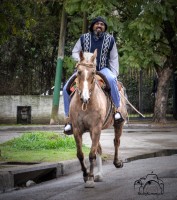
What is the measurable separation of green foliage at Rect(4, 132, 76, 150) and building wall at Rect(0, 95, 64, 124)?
13.5 m

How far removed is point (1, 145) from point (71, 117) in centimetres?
536

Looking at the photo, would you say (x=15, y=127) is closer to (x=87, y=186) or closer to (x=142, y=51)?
(x=142, y=51)

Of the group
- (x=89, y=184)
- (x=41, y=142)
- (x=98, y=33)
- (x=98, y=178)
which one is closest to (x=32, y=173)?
(x=98, y=178)

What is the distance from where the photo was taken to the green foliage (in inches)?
580

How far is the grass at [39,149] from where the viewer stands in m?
12.5

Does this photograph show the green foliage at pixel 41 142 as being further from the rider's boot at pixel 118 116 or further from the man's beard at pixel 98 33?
the man's beard at pixel 98 33

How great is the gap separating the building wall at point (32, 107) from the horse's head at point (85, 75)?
64.0 ft

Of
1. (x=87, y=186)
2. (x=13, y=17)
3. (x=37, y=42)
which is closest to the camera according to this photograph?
(x=87, y=186)

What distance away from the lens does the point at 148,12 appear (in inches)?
953

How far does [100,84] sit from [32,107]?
18934 mm

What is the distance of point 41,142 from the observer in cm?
1500

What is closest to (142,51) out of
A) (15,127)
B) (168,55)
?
(168,55)

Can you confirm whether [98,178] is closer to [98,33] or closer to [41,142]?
[98,33]

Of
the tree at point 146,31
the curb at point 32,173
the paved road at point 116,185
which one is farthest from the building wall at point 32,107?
the curb at point 32,173
